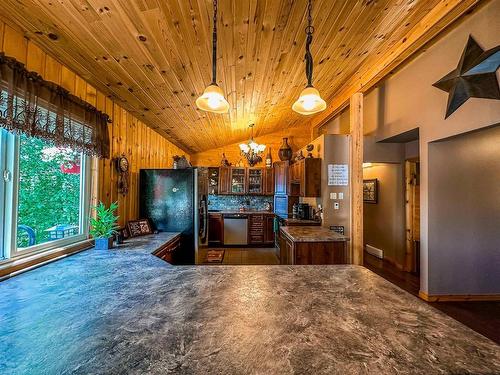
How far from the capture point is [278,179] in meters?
5.66

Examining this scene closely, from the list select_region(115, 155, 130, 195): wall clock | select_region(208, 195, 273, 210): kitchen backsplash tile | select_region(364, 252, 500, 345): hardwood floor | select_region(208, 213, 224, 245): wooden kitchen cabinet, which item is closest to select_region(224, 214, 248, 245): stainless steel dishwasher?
select_region(208, 213, 224, 245): wooden kitchen cabinet

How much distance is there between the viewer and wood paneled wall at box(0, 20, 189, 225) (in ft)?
4.82

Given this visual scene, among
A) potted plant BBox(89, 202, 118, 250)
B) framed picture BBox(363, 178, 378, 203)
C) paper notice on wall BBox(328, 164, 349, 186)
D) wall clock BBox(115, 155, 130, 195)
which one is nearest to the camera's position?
potted plant BBox(89, 202, 118, 250)

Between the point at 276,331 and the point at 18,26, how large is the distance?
230 cm

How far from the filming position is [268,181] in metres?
6.09

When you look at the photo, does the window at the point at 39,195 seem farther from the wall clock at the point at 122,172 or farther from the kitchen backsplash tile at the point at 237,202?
the kitchen backsplash tile at the point at 237,202

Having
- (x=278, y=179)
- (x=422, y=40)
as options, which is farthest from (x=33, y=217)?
(x=278, y=179)

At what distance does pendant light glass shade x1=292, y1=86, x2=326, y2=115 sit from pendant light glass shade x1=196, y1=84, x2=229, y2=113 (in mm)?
619

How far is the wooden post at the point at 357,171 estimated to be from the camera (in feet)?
11.8

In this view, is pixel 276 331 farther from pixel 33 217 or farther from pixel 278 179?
pixel 278 179

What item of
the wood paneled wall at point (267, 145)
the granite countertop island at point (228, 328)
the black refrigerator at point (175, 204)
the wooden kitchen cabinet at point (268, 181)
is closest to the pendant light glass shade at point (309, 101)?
the granite countertop island at point (228, 328)

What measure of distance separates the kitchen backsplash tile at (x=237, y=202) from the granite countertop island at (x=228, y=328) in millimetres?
4931

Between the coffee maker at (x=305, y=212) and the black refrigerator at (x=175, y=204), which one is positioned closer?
the black refrigerator at (x=175, y=204)

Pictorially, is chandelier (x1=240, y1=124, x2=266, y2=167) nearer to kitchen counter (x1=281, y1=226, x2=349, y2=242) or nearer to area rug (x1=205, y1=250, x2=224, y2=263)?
area rug (x1=205, y1=250, x2=224, y2=263)
